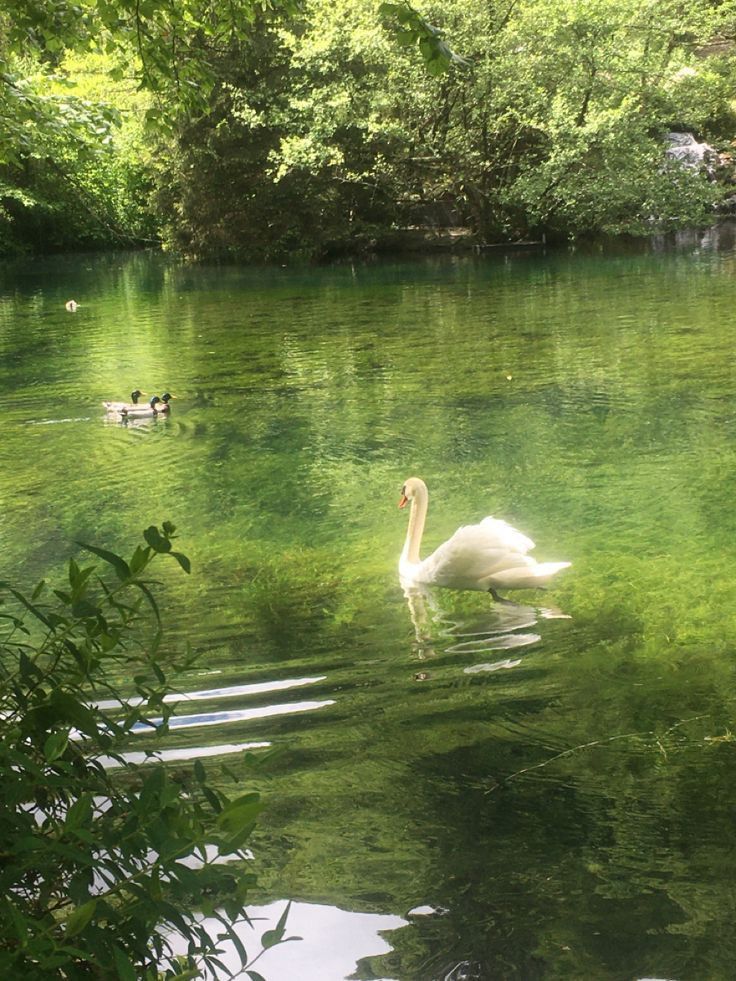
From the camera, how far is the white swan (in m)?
6.06

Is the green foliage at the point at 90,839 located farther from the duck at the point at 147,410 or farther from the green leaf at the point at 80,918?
the duck at the point at 147,410

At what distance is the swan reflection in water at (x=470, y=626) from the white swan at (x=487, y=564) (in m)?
0.12

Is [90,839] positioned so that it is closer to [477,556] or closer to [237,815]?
[237,815]

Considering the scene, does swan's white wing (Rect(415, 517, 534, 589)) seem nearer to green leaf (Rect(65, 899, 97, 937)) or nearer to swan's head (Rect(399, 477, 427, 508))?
swan's head (Rect(399, 477, 427, 508))

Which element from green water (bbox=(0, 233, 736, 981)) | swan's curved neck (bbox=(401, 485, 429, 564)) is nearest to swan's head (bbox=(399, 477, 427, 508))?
swan's curved neck (bbox=(401, 485, 429, 564))

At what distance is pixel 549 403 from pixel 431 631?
591 centimetres

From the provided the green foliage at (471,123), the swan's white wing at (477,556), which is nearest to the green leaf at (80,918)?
the swan's white wing at (477,556)

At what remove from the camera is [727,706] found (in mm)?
4559

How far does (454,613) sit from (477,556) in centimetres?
34

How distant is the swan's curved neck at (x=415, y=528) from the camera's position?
259 inches

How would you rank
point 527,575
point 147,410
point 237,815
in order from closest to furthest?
point 237,815
point 527,575
point 147,410

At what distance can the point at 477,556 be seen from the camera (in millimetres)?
6078

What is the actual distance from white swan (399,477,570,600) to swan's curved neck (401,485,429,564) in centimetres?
20

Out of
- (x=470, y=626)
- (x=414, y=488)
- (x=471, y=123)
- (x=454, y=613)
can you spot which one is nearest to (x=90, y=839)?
(x=470, y=626)
